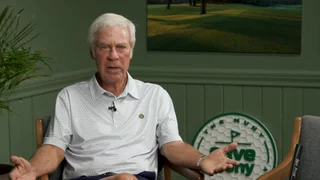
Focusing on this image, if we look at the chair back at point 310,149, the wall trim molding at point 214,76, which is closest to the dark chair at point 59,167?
the chair back at point 310,149

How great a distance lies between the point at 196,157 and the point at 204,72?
6.71ft

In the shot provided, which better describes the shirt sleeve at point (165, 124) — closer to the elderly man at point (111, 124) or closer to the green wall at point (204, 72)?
the elderly man at point (111, 124)

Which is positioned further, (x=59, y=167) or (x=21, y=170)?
(x=59, y=167)

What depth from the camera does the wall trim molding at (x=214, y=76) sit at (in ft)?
15.3

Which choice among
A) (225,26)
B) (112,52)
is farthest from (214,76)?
(112,52)

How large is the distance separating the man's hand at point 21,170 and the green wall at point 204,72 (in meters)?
1.50

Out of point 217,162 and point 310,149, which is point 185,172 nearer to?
point 217,162

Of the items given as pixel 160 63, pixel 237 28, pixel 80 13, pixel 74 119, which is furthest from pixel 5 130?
pixel 237 28

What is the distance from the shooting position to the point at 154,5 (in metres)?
5.00

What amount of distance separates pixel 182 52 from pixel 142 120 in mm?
1956

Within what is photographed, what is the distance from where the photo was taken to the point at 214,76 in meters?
4.87

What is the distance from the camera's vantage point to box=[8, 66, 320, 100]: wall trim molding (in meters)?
4.67

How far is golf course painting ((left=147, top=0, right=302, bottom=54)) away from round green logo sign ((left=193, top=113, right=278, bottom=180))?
0.61m

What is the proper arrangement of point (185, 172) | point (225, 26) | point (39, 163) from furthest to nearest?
point (225, 26) < point (185, 172) < point (39, 163)
